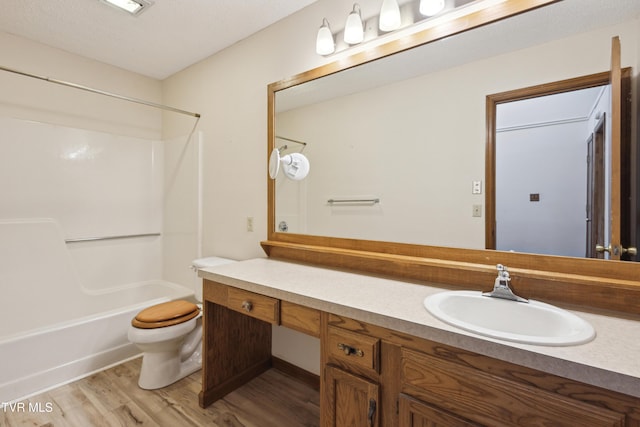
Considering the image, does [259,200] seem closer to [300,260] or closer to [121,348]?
[300,260]

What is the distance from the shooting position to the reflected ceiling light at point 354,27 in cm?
153

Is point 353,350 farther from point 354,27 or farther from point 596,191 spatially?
point 354,27

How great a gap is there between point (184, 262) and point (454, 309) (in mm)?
2332

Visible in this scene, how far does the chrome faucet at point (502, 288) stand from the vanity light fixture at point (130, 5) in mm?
2333

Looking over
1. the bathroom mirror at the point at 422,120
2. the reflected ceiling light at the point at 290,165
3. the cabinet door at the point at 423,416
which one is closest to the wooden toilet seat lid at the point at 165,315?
the bathroom mirror at the point at 422,120

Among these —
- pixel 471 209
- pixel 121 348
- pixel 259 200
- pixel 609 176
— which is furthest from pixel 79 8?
pixel 609 176

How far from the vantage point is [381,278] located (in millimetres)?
1417

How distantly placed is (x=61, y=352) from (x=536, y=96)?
2892 millimetres

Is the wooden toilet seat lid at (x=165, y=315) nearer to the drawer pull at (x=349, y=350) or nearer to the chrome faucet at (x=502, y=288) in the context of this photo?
the drawer pull at (x=349, y=350)

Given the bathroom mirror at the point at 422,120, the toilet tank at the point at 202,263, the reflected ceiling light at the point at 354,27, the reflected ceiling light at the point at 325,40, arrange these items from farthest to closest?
the toilet tank at the point at 202,263 < the reflected ceiling light at the point at 325,40 < the reflected ceiling light at the point at 354,27 < the bathroom mirror at the point at 422,120

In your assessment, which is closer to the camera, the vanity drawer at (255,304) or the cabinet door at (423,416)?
the cabinet door at (423,416)

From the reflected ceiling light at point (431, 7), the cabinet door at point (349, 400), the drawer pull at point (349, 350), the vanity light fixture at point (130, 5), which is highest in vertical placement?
the vanity light fixture at point (130, 5)

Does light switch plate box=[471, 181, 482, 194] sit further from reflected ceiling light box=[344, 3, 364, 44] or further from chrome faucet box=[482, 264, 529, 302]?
reflected ceiling light box=[344, 3, 364, 44]

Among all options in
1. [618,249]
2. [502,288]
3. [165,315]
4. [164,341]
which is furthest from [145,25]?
[618,249]
